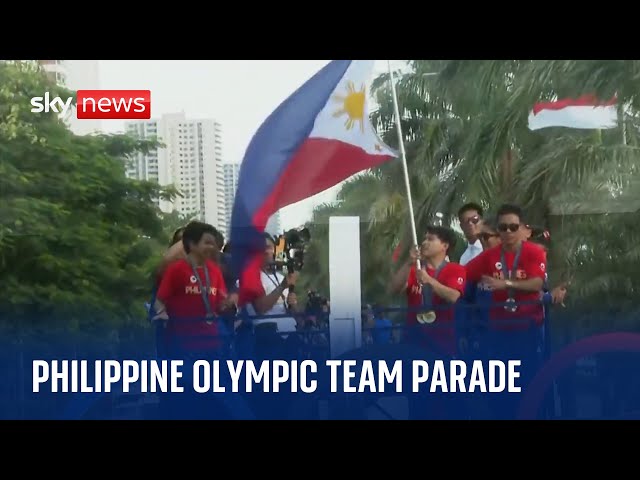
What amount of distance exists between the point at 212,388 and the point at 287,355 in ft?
1.33

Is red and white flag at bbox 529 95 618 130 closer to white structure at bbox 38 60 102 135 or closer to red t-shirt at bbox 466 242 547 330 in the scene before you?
red t-shirt at bbox 466 242 547 330

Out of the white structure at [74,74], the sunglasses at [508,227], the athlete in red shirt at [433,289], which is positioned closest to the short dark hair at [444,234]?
the athlete in red shirt at [433,289]

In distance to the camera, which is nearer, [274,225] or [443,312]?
[274,225]

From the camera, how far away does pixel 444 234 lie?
5602 mm

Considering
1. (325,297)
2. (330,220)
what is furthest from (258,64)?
(325,297)

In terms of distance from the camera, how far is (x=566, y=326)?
562 centimetres

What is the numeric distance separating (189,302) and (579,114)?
211 centimetres

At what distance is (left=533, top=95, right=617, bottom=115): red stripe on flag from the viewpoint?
5578mm

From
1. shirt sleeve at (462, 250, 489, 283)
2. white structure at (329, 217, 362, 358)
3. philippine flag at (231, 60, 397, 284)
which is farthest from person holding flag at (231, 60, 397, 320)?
shirt sleeve at (462, 250, 489, 283)

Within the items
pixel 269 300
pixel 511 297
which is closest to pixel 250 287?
pixel 269 300

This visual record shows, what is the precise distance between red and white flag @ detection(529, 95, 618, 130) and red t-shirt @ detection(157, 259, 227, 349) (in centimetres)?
174

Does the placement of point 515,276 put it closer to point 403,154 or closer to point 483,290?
point 483,290
